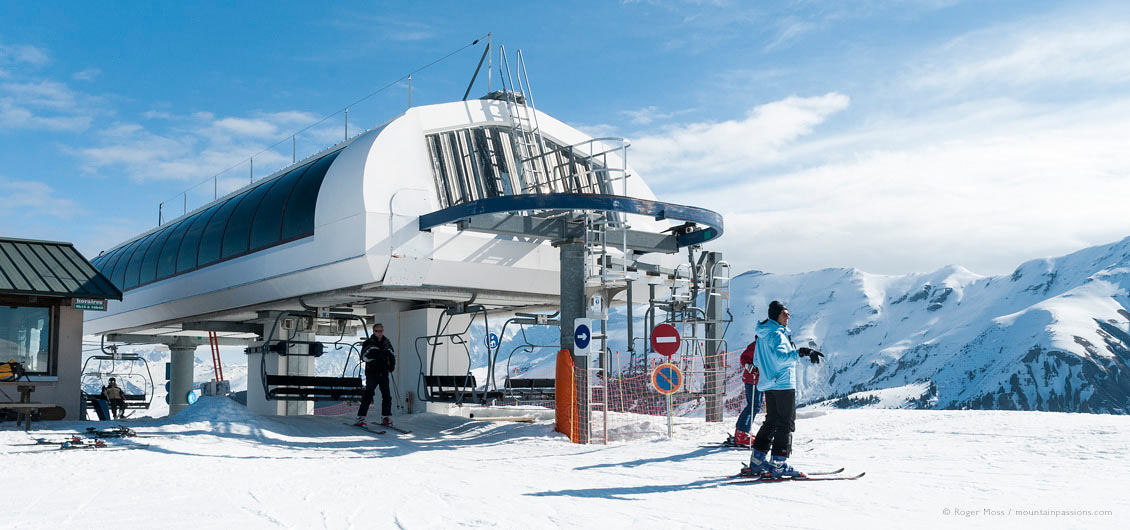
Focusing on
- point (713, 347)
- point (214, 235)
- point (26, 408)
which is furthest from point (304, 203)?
point (713, 347)

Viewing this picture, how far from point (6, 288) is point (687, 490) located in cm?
1369

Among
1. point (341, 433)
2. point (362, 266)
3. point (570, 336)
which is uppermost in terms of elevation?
point (362, 266)

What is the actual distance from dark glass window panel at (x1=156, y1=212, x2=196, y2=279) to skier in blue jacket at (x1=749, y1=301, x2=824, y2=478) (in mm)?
21205

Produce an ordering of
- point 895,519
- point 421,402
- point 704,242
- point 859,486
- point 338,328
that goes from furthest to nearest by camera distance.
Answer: point 338,328
point 421,402
point 704,242
point 859,486
point 895,519

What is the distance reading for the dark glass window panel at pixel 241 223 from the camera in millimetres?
22727

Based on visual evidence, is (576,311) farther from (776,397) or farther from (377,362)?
(776,397)

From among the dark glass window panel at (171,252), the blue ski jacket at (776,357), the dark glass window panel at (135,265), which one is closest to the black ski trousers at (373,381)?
the blue ski jacket at (776,357)

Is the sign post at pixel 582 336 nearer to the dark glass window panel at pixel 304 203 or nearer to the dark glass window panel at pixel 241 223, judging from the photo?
the dark glass window panel at pixel 304 203

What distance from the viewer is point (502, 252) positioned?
64.8ft

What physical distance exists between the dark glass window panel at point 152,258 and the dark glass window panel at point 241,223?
5523 mm

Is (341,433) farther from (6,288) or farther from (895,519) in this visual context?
(895,519)

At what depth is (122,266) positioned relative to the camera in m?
31.0

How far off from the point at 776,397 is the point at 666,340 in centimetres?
613

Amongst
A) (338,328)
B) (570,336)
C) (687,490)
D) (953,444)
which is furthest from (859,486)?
(338,328)
